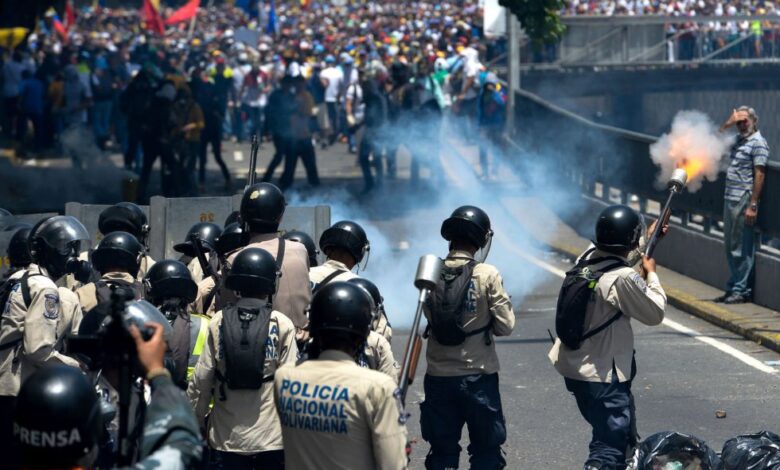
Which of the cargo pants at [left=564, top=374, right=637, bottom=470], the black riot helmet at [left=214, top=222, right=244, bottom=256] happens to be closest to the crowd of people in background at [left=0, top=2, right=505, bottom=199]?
the black riot helmet at [left=214, top=222, right=244, bottom=256]

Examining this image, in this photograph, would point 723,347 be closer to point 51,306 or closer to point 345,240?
point 345,240

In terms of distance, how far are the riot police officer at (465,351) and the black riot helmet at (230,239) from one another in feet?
4.26

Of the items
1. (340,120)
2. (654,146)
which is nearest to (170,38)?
(340,120)

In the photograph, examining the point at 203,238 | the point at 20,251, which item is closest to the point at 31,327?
the point at 20,251

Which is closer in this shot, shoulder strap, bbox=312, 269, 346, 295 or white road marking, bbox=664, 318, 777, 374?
shoulder strap, bbox=312, 269, 346, 295

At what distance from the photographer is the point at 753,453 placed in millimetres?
7004

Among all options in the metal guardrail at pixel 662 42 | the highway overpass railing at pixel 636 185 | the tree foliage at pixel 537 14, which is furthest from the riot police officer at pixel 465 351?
the metal guardrail at pixel 662 42

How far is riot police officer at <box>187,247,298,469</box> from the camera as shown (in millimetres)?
5941

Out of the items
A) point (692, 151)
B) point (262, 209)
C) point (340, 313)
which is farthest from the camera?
point (692, 151)

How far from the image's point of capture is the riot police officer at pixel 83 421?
382 cm

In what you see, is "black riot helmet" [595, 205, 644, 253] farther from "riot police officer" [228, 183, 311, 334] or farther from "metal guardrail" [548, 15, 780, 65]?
"metal guardrail" [548, 15, 780, 65]

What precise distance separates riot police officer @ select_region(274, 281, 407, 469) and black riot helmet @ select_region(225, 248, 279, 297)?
4.02 ft

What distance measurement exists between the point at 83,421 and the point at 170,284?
8.98ft

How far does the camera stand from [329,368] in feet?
15.9
